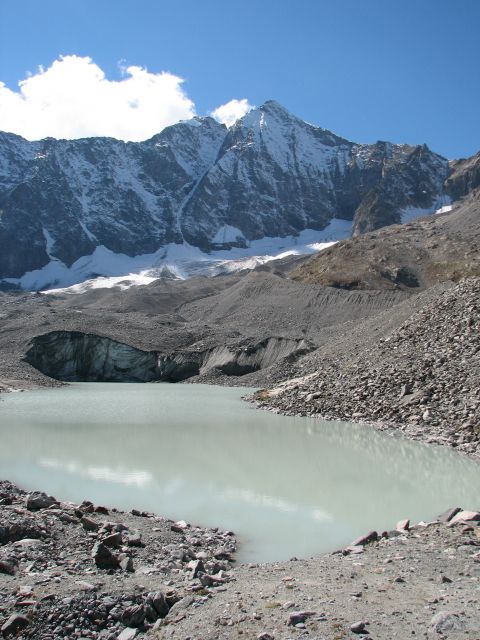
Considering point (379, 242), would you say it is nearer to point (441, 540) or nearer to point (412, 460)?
point (412, 460)

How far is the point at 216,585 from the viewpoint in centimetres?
779

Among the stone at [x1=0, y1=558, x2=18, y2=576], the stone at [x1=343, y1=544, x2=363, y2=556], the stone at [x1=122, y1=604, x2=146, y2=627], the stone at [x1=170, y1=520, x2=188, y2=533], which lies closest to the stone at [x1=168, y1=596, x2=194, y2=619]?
the stone at [x1=122, y1=604, x2=146, y2=627]

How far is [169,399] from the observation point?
143ft

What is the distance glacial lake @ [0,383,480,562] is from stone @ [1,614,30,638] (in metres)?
3.87

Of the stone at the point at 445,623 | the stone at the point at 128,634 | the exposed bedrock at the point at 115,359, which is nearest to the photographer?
the stone at the point at 445,623

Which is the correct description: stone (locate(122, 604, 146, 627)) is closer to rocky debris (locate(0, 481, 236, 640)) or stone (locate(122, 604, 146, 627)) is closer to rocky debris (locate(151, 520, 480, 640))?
rocky debris (locate(0, 481, 236, 640))

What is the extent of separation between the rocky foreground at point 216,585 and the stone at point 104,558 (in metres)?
0.02

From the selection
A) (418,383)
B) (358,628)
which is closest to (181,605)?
(358,628)

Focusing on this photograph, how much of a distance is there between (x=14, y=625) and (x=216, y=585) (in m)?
2.39

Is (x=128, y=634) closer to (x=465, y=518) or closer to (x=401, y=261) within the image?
(x=465, y=518)

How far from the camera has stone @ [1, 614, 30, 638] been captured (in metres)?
6.57

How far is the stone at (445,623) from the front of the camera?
6.03 metres

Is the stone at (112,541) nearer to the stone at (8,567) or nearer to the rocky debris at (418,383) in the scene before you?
the stone at (8,567)

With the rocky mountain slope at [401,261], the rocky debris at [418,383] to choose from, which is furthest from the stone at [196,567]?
the rocky mountain slope at [401,261]
